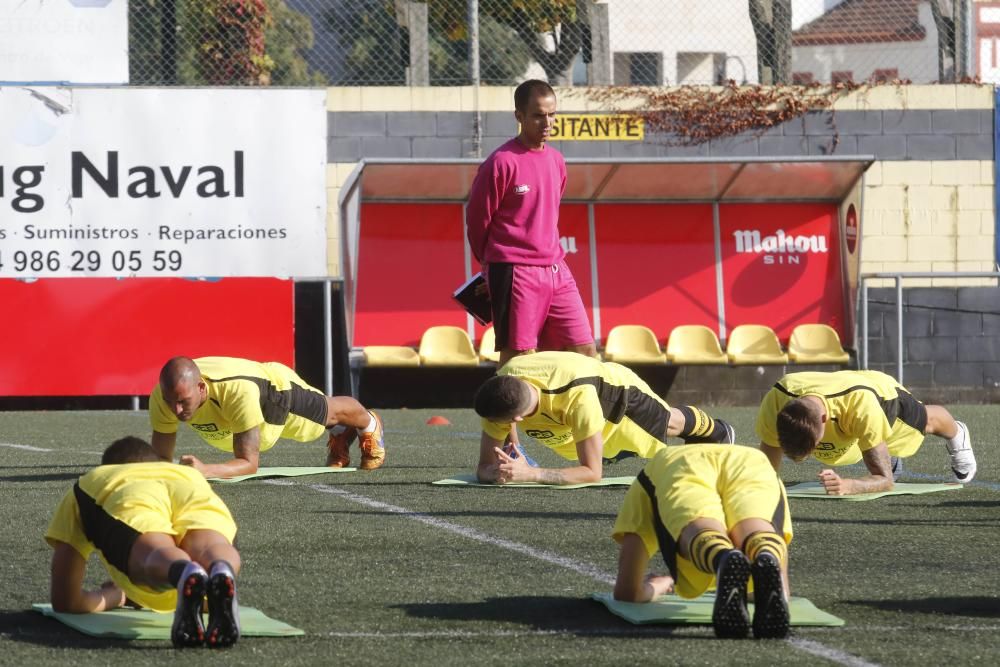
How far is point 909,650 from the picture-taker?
4.47 metres

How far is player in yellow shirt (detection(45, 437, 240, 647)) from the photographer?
171 inches

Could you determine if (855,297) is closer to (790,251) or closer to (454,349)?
(790,251)

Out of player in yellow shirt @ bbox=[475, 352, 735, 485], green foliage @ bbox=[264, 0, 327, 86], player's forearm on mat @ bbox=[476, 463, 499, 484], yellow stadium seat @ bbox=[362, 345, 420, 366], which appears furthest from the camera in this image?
green foliage @ bbox=[264, 0, 327, 86]

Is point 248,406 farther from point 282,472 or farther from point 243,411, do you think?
point 282,472

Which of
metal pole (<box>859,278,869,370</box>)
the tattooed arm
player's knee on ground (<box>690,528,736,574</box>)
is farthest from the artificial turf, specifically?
metal pole (<box>859,278,869,370</box>)

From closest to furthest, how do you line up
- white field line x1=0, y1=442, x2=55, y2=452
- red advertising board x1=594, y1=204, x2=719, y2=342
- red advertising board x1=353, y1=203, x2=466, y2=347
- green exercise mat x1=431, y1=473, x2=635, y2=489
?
green exercise mat x1=431, y1=473, x2=635, y2=489 < white field line x1=0, y1=442, x2=55, y2=452 < red advertising board x1=353, y1=203, x2=466, y2=347 < red advertising board x1=594, y1=204, x2=719, y2=342

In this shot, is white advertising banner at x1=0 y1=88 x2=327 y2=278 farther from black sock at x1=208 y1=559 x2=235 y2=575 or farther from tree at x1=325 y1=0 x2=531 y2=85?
black sock at x1=208 y1=559 x2=235 y2=575

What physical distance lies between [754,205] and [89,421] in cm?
787

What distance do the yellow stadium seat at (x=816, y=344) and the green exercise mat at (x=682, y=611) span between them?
12.7 m

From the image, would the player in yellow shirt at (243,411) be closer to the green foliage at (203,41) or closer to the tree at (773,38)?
the green foliage at (203,41)

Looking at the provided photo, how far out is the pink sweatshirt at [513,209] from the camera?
913 cm

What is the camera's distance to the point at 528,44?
19062 mm

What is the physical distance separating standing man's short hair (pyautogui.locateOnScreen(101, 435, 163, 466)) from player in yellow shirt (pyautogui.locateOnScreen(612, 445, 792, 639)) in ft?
4.69

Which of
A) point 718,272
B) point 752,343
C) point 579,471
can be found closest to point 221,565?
point 579,471
